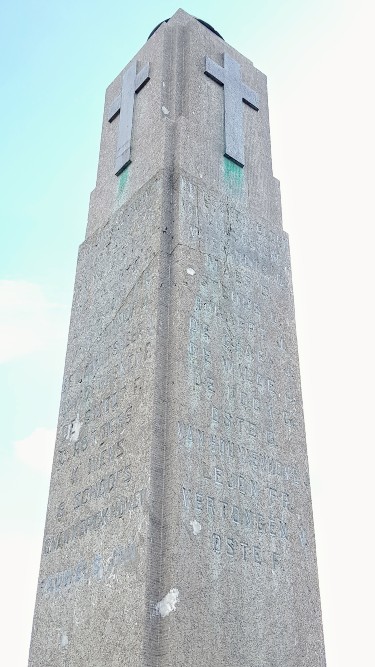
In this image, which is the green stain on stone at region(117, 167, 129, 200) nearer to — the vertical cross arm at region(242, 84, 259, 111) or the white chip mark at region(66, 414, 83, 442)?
the vertical cross arm at region(242, 84, 259, 111)

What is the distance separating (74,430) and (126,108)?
151 inches

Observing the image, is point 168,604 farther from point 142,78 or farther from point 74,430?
point 142,78

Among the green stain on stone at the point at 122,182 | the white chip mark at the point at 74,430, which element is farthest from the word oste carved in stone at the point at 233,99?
the white chip mark at the point at 74,430

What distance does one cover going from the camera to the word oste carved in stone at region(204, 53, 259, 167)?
7129 mm

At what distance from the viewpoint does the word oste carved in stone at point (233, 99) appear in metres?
7.13

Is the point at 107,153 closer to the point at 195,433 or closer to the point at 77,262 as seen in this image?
→ the point at 77,262

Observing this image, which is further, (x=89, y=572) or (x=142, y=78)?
(x=142, y=78)

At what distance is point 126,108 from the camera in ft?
25.1

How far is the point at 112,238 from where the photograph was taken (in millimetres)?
6789

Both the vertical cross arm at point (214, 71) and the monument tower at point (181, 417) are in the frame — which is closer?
the monument tower at point (181, 417)

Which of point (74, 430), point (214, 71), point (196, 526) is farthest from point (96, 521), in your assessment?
point (214, 71)

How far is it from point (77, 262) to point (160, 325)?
2.28 meters

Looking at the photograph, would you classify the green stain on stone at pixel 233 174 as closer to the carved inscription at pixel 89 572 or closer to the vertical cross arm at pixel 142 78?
the vertical cross arm at pixel 142 78

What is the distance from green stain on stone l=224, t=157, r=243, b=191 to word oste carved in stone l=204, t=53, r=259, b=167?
0.05 meters
